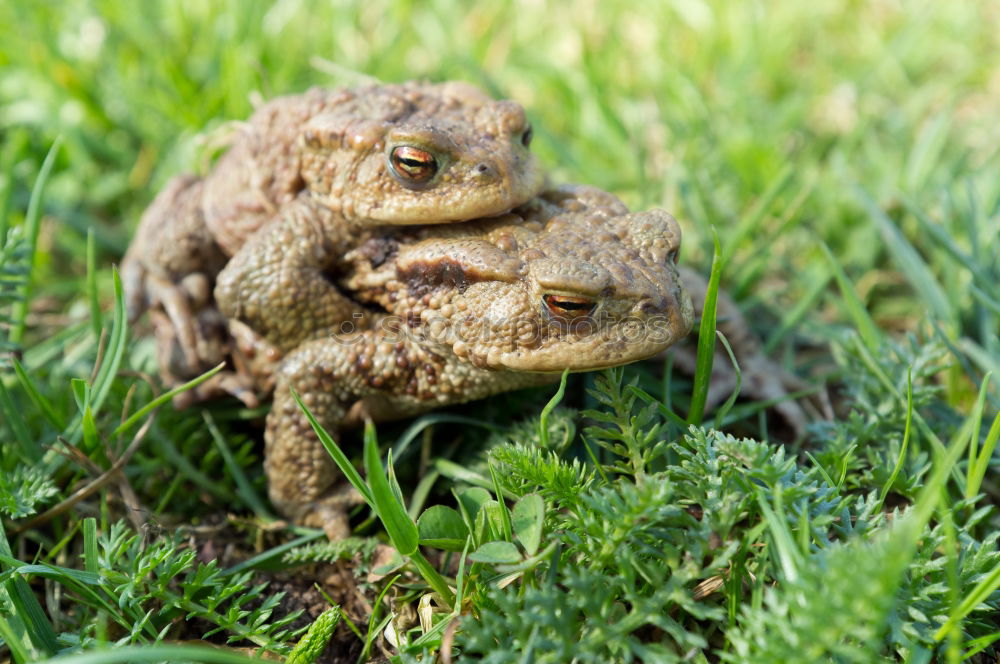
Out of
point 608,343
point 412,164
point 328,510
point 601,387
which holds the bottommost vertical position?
point 328,510

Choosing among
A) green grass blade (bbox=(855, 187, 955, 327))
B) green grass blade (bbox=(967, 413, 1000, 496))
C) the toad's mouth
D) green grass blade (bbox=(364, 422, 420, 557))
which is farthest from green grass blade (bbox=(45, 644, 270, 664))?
green grass blade (bbox=(855, 187, 955, 327))

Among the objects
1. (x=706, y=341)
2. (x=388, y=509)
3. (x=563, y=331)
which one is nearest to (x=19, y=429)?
(x=388, y=509)

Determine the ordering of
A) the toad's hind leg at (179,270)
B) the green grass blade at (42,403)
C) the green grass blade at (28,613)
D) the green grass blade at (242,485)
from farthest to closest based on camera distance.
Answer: the toad's hind leg at (179,270), the green grass blade at (242,485), the green grass blade at (42,403), the green grass blade at (28,613)

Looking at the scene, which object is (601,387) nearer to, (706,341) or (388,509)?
(706,341)

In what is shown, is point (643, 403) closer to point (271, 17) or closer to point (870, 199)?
point (870, 199)

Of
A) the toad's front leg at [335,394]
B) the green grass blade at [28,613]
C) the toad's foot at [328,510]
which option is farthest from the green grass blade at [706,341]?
Answer: the green grass blade at [28,613]

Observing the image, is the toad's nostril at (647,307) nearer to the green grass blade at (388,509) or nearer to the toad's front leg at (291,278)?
the green grass blade at (388,509)

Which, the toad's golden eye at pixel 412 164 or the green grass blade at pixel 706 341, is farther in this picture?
the toad's golden eye at pixel 412 164

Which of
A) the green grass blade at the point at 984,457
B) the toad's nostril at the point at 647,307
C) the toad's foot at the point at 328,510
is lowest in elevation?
the toad's foot at the point at 328,510
